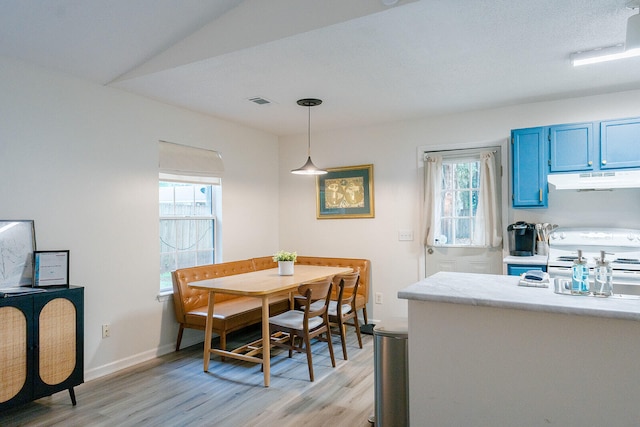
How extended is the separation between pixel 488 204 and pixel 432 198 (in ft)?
1.91

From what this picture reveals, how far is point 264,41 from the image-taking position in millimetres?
2637

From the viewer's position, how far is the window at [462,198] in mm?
4305

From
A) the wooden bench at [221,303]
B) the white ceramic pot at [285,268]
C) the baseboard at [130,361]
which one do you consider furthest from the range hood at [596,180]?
the baseboard at [130,361]

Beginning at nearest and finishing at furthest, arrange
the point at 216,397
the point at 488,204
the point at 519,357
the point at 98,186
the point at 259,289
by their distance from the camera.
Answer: the point at 519,357, the point at 216,397, the point at 259,289, the point at 98,186, the point at 488,204

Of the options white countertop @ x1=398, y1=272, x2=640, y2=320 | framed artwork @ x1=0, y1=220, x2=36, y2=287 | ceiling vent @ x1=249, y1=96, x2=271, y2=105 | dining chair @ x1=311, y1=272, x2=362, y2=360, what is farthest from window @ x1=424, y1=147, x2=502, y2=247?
framed artwork @ x1=0, y1=220, x2=36, y2=287

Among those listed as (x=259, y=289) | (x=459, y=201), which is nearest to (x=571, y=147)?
(x=459, y=201)

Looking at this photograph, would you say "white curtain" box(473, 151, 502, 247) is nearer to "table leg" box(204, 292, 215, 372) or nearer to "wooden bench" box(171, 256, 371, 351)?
"wooden bench" box(171, 256, 371, 351)

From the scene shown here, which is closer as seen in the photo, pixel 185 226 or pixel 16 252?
pixel 16 252

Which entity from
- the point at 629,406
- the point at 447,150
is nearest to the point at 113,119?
the point at 447,150

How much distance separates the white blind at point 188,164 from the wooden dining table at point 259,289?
3.84ft

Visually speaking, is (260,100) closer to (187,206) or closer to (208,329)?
(187,206)

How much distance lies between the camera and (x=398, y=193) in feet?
15.9

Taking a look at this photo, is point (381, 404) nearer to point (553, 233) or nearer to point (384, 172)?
point (553, 233)

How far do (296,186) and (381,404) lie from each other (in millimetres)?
3555
